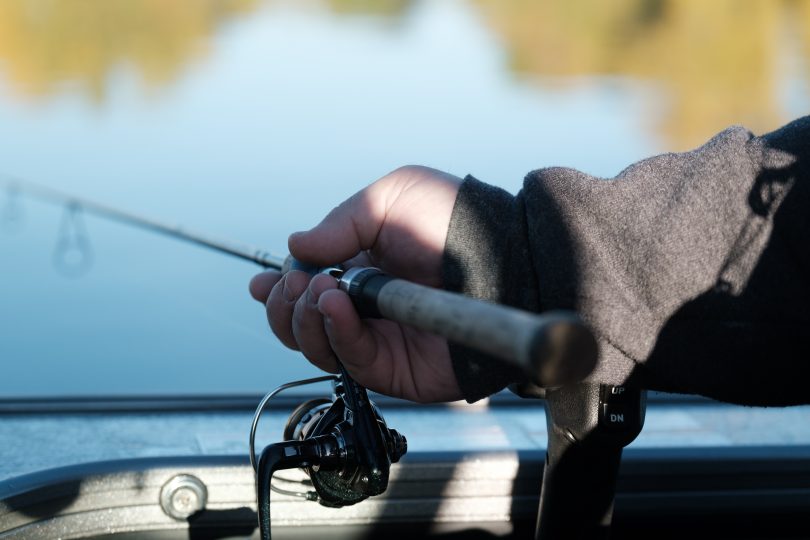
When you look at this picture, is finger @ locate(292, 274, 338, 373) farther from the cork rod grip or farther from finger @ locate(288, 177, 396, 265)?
the cork rod grip

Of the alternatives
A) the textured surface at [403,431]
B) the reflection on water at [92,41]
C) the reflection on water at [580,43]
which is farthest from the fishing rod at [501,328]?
the reflection on water at [92,41]

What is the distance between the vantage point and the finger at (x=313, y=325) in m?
1.01

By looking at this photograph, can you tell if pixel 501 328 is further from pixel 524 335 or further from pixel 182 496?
pixel 182 496

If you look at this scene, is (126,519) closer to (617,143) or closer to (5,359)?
(5,359)

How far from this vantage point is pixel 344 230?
44.3 inches

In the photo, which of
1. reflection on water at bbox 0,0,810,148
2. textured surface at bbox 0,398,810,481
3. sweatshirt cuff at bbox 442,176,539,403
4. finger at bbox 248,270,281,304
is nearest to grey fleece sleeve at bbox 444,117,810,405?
A: sweatshirt cuff at bbox 442,176,539,403

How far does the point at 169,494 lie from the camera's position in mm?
1240

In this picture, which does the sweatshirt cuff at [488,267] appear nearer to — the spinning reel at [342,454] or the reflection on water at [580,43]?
the spinning reel at [342,454]

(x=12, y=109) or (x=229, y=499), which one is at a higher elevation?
(x=229, y=499)

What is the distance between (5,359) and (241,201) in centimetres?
212

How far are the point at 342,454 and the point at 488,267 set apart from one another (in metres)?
0.19

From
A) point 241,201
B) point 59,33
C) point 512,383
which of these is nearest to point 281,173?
point 241,201

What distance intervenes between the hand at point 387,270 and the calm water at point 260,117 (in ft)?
1.05

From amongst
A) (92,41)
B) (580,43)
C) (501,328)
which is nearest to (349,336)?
(501,328)
